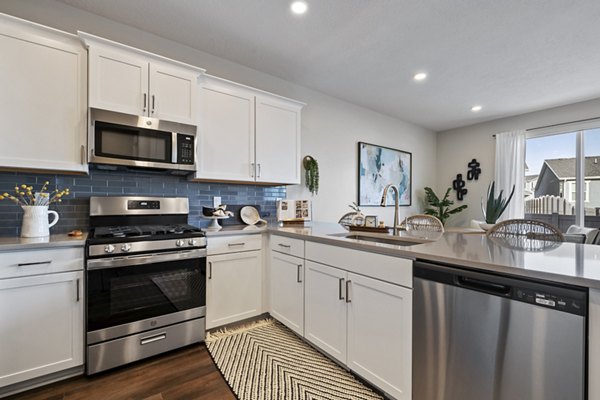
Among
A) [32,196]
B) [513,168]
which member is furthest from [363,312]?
[513,168]

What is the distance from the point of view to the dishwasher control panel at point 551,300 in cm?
88

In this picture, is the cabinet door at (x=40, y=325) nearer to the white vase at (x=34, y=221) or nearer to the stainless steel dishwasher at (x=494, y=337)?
the white vase at (x=34, y=221)

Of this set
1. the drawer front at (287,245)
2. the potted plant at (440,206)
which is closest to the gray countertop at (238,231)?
the drawer front at (287,245)

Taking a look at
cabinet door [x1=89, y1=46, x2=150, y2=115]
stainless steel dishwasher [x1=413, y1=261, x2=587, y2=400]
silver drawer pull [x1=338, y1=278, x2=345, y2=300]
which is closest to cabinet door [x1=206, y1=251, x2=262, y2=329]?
silver drawer pull [x1=338, y1=278, x2=345, y2=300]

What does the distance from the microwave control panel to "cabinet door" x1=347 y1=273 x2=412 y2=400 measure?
1.61 metres

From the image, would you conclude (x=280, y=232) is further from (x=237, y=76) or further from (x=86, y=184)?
(x=237, y=76)

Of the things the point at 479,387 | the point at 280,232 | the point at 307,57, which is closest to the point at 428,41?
the point at 307,57

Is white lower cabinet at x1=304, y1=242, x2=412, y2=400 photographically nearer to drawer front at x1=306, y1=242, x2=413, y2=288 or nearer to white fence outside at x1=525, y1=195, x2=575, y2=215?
drawer front at x1=306, y1=242, x2=413, y2=288

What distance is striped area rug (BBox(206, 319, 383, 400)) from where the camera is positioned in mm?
1592

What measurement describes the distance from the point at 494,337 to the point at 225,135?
2385 millimetres

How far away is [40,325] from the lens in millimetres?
1586

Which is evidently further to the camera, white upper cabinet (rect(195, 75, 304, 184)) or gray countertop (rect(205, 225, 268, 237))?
white upper cabinet (rect(195, 75, 304, 184))

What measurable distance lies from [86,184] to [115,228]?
440 millimetres

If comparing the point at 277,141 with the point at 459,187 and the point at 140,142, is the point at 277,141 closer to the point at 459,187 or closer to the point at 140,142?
the point at 140,142
